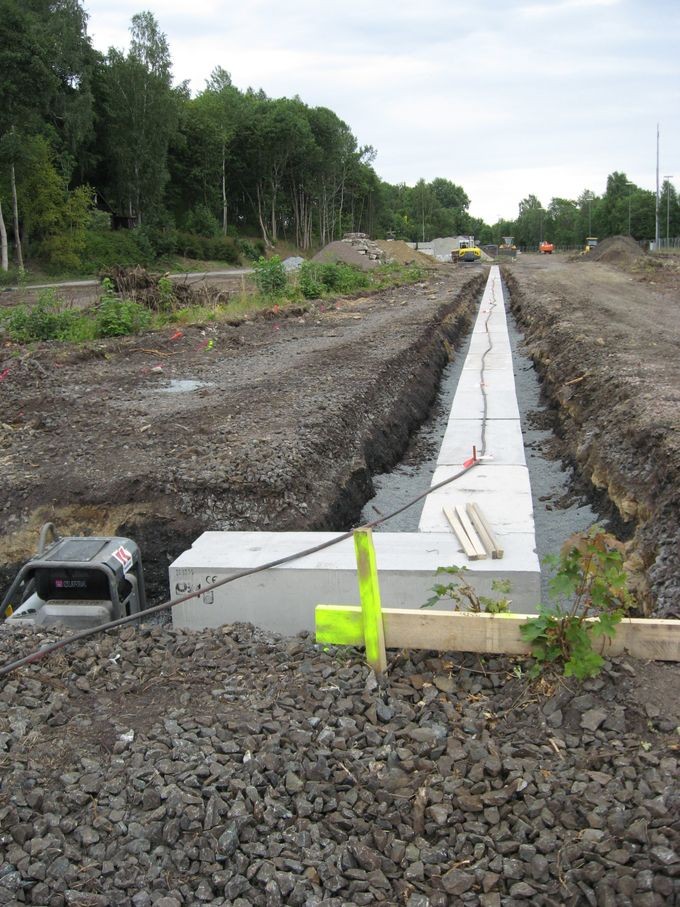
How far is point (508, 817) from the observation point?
2781 mm

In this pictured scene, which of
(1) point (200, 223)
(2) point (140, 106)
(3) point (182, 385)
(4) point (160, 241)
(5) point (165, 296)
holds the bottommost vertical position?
(3) point (182, 385)

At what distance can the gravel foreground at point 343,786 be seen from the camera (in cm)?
256

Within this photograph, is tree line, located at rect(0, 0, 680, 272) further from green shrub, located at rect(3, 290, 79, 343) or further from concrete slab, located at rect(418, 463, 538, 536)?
concrete slab, located at rect(418, 463, 538, 536)

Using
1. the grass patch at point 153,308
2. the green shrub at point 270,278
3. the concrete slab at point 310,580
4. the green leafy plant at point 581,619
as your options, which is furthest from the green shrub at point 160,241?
the green leafy plant at point 581,619

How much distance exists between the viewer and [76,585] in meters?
4.90

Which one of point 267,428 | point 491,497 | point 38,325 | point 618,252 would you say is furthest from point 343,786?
point 618,252

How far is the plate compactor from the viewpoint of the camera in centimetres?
484

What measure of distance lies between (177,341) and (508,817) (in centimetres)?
1316

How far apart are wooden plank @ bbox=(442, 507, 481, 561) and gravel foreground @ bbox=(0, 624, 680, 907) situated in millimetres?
1588

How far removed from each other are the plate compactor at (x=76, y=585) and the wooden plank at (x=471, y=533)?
7.78ft

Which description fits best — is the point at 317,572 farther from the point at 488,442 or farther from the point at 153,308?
the point at 153,308

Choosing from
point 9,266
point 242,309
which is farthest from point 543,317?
point 9,266

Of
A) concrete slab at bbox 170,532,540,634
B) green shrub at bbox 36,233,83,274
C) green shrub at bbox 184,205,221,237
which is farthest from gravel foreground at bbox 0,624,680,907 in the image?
green shrub at bbox 184,205,221,237

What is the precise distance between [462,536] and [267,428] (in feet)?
11.2
